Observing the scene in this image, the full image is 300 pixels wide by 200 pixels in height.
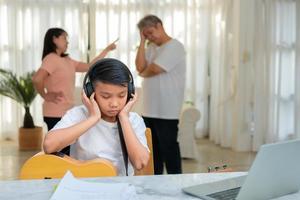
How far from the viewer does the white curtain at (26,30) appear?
21.2 ft

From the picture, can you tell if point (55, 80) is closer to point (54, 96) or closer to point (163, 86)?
point (54, 96)

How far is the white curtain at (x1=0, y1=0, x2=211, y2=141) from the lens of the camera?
647cm

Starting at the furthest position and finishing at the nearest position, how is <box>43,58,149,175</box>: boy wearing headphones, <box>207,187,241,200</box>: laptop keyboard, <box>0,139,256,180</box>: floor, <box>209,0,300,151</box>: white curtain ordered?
<box>209,0,300,151</box>: white curtain
<box>0,139,256,180</box>: floor
<box>43,58,149,175</box>: boy wearing headphones
<box>207,187,241,200</box>: laptop keyboard

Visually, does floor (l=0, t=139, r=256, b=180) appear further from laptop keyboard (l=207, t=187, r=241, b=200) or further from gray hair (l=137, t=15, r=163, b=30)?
laptop keyboard (l=207, t=187, r=241, b=200)

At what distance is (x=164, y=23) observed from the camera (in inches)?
259

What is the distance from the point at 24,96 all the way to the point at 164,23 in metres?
2.25

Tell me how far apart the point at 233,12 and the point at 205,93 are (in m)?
1.33

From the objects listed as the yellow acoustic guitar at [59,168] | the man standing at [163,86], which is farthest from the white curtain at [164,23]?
the yellow acoustic guitar at [59,168]

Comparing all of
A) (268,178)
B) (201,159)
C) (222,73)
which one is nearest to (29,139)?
(201,159)

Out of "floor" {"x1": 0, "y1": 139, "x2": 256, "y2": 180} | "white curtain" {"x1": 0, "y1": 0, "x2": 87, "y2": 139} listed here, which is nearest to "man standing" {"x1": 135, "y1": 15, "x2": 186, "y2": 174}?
"floor" {"x1": 0, "y1": 139, "x2": 256, "y2": 180}

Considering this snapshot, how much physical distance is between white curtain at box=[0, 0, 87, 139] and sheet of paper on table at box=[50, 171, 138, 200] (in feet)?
17.3

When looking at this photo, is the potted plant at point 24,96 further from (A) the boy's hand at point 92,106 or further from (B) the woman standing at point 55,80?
(A) the boy's hand at point 92,106

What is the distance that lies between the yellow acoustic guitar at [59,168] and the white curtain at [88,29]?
4.82 meters

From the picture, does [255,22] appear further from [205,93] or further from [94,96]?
[94,96]
